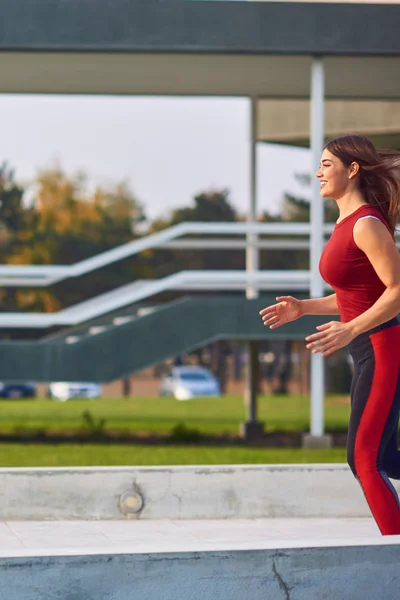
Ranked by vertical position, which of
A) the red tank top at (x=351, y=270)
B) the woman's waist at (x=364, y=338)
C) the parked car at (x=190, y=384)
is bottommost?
the parked car at (x=190, y=384)

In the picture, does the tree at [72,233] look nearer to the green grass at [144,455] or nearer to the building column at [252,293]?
Result: the building column at [252,293]

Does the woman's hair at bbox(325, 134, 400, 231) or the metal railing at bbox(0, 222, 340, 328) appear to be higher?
the woman's hair at bbox(325, 134, 400, 231)

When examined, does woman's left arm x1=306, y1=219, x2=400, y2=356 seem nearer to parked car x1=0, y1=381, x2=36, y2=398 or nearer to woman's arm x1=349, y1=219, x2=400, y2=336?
woman's arm x1=349, y1=219, x2=400, y2=336

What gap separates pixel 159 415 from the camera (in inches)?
1092

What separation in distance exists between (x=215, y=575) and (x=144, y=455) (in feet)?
27.1

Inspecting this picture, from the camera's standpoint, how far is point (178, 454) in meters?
12.6

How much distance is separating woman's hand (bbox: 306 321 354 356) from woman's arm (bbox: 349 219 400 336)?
35mm

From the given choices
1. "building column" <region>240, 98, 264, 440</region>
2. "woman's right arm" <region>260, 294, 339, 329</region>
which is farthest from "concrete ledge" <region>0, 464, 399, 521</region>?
"building column" <region>240, 98, 264, 440</region>

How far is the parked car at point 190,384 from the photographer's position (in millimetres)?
50156

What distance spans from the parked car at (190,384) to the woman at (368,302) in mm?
44239

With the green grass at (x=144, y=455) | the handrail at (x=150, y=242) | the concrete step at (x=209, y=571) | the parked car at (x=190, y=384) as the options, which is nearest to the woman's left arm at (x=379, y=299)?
the concrete step at (x=209, y=571)

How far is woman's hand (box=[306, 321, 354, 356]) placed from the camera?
189 inches

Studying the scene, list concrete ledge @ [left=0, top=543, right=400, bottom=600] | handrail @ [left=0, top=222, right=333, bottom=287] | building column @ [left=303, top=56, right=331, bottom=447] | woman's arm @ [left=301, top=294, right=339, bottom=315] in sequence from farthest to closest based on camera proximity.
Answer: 1. handrail @ [left=0, top=222, right=333, bottom=287]
2. building column @ [left=303, top=56, right=331, bottom=447]
3. woman's arm @ [left=301, top=294, right=339, bottom=315]
4. concrete ledge @ [left=0, top=543, right=400, bottom=600]

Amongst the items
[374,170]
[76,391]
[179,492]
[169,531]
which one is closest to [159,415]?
A: [179,492]
